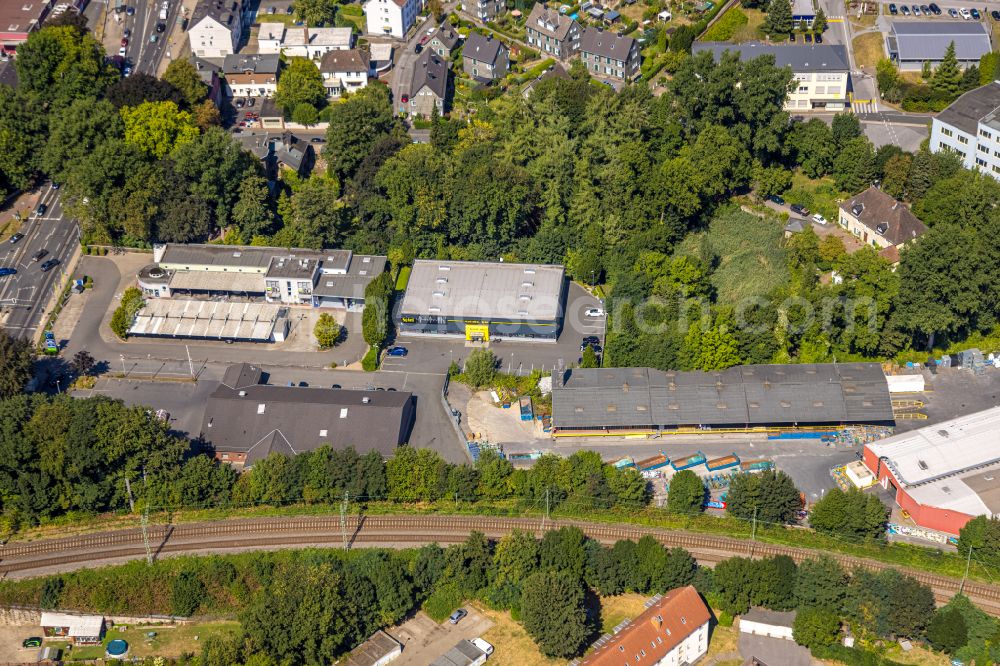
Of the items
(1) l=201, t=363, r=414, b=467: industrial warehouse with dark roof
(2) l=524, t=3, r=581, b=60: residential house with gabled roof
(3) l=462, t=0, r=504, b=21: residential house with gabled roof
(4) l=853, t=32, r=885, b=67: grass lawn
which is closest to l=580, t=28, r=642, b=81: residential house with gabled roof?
(2) l=524, t=3, r=581, b=60: residential house with gabled roof

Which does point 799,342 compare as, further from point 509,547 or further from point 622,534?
point 509,547

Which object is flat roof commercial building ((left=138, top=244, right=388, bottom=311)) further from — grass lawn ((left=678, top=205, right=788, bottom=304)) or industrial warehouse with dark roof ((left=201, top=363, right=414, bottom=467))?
grass lawn ((left=678, top=205, right=788, bottom=304))

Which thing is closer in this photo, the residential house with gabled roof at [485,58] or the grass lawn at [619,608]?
the grass lawn at [619,608]

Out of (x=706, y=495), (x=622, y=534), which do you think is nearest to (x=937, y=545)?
(x=706, y=495)

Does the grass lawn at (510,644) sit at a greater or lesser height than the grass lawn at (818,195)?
lesser

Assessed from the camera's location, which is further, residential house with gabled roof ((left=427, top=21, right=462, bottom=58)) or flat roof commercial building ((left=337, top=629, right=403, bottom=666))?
residential house with gabled roof ((left=427, top=21, right=462, bottom=58))

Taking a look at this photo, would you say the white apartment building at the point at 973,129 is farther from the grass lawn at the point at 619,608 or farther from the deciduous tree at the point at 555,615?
the deciduous tree at the point at 555,615

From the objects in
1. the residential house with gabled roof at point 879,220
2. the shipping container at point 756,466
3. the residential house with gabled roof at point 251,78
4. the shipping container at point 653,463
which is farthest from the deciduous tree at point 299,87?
the shipping container at point 756,466
